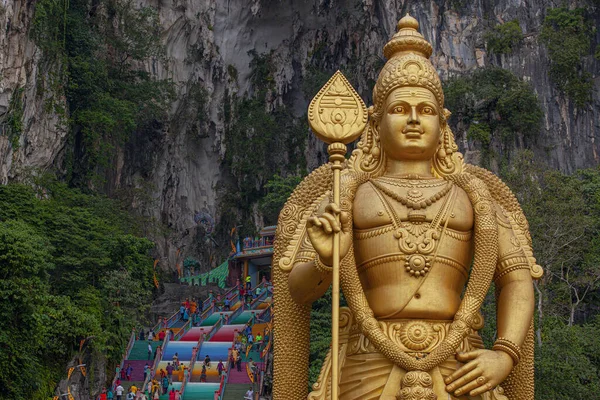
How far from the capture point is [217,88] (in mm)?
35469

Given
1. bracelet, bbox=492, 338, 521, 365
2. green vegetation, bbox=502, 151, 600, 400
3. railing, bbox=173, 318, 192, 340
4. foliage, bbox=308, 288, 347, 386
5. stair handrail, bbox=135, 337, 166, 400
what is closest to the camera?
bracelet, bbox=492, 338, 521, 365

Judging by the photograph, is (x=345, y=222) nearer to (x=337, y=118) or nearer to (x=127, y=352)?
(x=337, y=118)

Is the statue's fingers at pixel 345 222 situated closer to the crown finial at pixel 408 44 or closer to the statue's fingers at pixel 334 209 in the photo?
the statue's fingers at pixel 334 209

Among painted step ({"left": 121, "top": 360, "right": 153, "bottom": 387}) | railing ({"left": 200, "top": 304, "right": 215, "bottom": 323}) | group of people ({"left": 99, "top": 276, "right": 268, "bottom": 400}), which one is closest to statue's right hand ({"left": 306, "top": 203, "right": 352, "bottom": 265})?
group of people ({"left": 99, "top": 276, "right": 268, "bottom": 400})

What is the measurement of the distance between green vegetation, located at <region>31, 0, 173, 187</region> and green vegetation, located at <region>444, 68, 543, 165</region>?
365 inches

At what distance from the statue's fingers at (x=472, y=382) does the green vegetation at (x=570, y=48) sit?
22.6 meters

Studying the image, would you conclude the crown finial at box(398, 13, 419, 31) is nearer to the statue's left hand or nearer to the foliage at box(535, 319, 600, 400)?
the statue's left hand

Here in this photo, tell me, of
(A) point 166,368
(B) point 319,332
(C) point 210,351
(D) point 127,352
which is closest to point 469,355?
(B) point 319,332

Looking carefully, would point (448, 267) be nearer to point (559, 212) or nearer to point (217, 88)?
point (559, 212)

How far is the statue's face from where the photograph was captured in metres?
5.89

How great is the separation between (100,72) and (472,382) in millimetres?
23418

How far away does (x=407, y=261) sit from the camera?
5605 mm

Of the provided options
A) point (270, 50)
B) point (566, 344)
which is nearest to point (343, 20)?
point (270, 50)

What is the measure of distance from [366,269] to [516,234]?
38.9 inches
